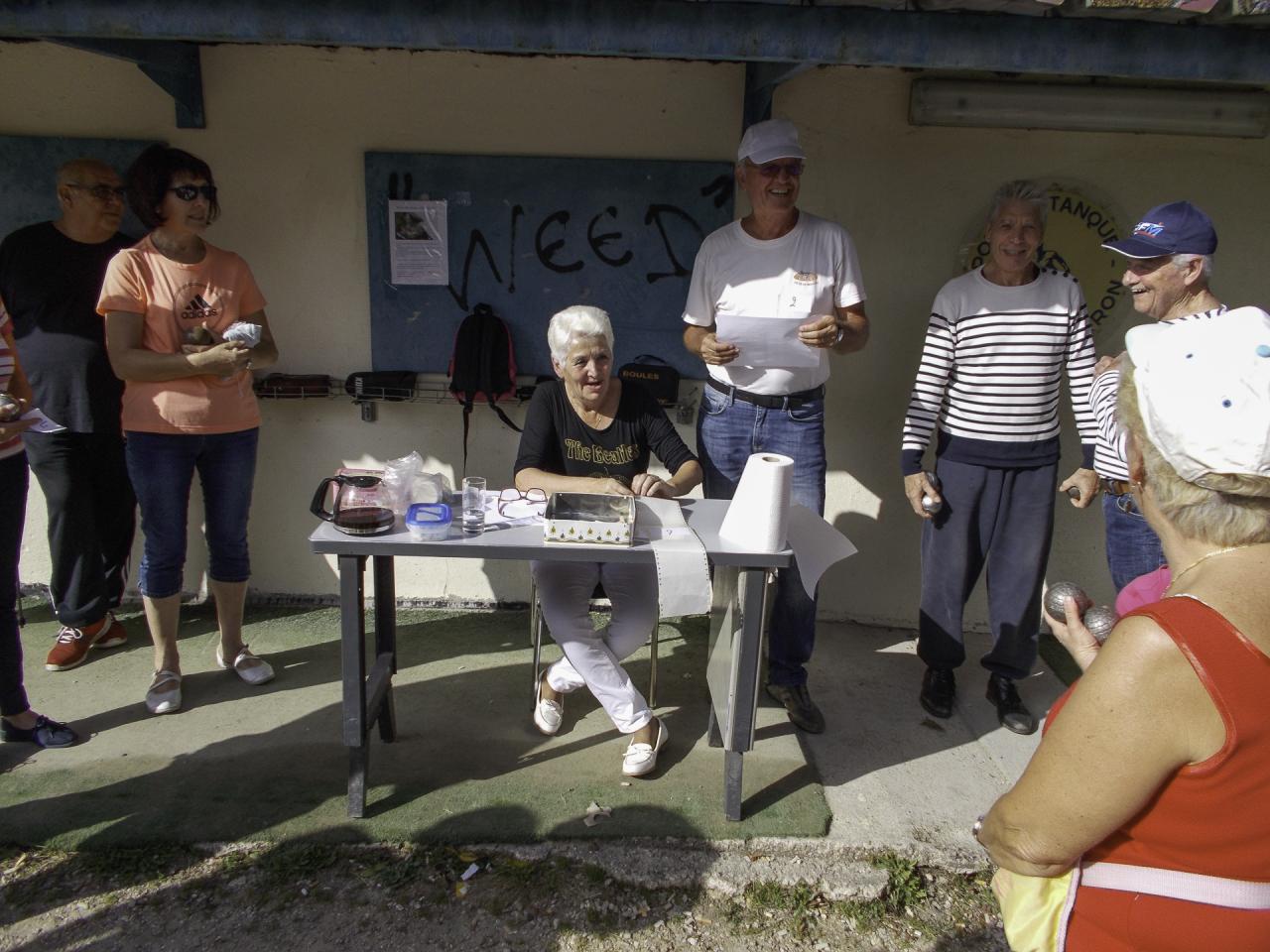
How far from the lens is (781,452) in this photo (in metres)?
3.36

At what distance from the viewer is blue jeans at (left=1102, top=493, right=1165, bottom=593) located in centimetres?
298

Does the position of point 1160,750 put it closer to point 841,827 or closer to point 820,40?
point 841,827

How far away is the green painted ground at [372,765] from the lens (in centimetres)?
275

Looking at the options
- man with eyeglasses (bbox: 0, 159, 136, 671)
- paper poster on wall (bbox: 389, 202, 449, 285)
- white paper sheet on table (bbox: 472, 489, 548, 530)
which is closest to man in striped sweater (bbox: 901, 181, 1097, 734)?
white paper sheet on table (bbox: 472, 489, 548, 530)

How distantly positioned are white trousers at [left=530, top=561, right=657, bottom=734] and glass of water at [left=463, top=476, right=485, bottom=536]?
0.54 metres

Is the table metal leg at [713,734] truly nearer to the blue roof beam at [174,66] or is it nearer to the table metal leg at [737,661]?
the table metal leg at [737,661]

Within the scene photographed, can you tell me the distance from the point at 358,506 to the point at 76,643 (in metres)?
2.02

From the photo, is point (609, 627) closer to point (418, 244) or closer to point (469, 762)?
point (469, 762)

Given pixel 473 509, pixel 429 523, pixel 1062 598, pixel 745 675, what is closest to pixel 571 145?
pixel 473 509

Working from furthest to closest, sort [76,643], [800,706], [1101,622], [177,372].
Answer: [76,643]
[800,706]
[177,372]
[1101,622]

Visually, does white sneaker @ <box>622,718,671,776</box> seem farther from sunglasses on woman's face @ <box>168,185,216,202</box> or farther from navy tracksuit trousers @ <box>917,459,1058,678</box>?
sunglasses on woman's face @ <box>168,185,216,202</box>

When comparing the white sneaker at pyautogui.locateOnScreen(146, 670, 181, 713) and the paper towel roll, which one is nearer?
the paper towel roll

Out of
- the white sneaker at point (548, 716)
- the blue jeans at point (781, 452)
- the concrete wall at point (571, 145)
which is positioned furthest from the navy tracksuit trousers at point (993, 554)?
the white sneaker at point (548, 716)

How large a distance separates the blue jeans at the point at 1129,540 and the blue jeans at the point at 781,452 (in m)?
1.02
